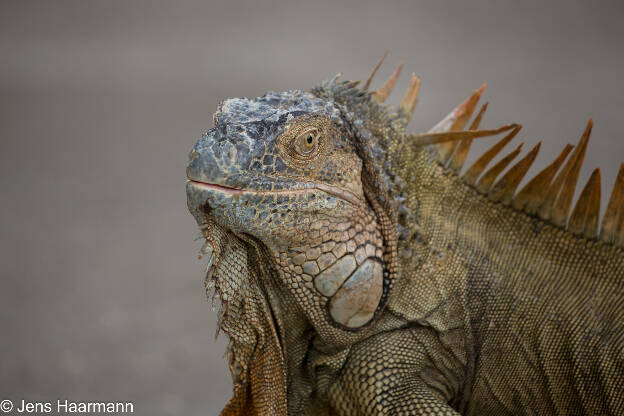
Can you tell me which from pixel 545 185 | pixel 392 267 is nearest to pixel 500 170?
pixel 545 185

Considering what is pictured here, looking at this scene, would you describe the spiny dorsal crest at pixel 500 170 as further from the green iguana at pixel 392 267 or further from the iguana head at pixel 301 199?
the iguana head at pixel 301 199

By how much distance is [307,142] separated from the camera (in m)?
1.88

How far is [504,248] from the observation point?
2188mm

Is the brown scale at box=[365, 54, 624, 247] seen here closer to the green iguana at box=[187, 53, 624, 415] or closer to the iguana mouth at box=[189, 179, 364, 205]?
the green iguana at box=[187, 53, 624, 415]

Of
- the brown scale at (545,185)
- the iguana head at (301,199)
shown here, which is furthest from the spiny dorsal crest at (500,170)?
the iguana head at (301,199)

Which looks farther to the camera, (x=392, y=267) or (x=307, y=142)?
(x=392, y=267)

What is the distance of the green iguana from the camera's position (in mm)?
1862

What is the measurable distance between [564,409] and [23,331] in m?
3.68

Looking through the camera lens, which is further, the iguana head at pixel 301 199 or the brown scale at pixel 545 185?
the brown scale at pixel 545 185

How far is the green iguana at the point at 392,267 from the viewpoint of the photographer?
186 centimetres

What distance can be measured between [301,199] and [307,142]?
0.17 m

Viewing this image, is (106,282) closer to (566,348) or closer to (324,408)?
(324,408)

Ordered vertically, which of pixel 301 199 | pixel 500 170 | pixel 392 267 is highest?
pixel 500 170

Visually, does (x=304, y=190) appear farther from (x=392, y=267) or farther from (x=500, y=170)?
(x=500, y=170)
